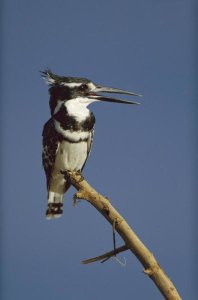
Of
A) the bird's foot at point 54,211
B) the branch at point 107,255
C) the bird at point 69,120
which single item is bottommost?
the bird's foot at point 54,211

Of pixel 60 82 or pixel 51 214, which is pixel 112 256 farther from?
pixel 51 214

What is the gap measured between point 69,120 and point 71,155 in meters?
0.39

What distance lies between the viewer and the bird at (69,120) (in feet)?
15.3

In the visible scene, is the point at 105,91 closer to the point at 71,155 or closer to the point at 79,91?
the point at 79,91

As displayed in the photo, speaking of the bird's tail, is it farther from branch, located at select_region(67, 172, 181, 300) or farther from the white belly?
branch, located at select_region(67, 172, 181, 300)

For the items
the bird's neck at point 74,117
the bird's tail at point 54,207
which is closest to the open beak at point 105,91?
the bird's neck at point 74,117

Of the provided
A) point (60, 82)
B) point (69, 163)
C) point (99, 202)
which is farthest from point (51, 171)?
point (99, 202)

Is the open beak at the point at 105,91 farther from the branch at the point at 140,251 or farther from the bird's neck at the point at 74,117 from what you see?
the branch at the point at 140,251

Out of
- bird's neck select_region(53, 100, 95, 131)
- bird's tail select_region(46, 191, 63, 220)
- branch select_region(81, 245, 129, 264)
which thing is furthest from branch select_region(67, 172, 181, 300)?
bird's tail select_region(46, 191, 63, 220)

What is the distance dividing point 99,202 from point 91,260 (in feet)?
1.08

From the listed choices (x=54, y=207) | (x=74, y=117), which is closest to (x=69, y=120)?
(x=74, y=117)

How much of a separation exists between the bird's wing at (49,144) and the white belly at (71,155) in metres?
0.04

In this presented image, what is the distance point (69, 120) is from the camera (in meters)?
4.71

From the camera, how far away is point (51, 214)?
18.6 feet
